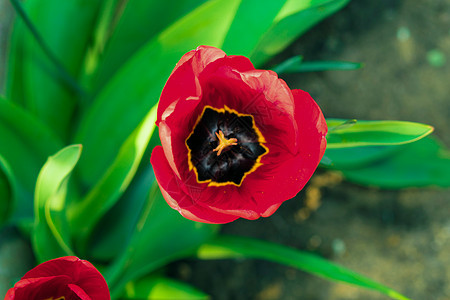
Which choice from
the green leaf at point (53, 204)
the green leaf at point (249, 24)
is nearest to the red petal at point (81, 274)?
the green leaf at point (53, 204)

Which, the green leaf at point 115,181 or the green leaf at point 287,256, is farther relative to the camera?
the green leaf at point 287,256

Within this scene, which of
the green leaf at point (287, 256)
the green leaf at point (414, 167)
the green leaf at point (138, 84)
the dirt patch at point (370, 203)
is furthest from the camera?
the dirt patch at point (370, 203)

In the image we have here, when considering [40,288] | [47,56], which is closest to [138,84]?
[47,56]

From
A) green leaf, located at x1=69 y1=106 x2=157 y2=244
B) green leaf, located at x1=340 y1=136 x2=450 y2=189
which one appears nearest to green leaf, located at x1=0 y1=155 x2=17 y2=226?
green leaf, located at x1=69 y1=106 x2=157 y2=244

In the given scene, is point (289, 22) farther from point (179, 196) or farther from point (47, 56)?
point (47, 56)

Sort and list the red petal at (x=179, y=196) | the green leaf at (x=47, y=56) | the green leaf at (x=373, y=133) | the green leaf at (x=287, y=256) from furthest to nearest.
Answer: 1. the green leaf at (x=47, y=56)
2. the green leaf at (x=287, y=256)
3. the green leaf at (x=373, y=133)
4. the red petal at (x=179, y=196)

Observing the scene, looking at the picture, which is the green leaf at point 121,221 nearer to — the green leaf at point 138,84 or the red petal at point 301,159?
the green leaf at point 138,84

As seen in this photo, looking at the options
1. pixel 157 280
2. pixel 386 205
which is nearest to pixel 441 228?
pixel 386 205
